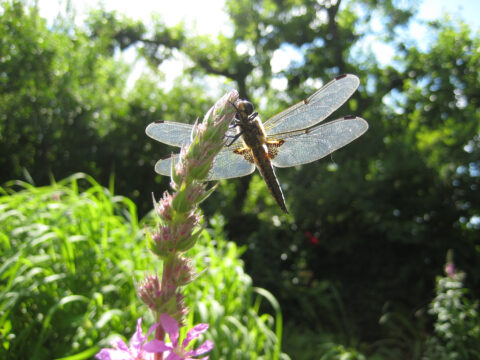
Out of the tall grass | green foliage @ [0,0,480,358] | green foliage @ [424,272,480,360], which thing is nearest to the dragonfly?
the tall grass

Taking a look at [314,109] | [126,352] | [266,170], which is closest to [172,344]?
[126,352]

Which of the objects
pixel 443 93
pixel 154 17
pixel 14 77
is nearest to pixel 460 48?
pixel 443 93

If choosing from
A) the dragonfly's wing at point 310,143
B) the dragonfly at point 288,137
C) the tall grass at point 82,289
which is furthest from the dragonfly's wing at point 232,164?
the tall grass at point 82,289

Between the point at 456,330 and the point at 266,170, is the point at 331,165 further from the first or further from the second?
the point at 266,170

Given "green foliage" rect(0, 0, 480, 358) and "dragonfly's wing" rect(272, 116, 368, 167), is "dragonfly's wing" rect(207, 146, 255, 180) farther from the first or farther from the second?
"green foliage" rect(0, 0, 480, 358)

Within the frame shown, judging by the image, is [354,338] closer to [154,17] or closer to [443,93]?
[443,93]
